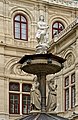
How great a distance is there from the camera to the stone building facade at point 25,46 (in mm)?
24594

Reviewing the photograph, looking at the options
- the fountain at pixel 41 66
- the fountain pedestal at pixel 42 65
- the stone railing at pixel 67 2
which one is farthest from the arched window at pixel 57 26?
the fountain pedestal at pixel 42 65

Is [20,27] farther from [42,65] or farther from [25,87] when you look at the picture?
[42,65]

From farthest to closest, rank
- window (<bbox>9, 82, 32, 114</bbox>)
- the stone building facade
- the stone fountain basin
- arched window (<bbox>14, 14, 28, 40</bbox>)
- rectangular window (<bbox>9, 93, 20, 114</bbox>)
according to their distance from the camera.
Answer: arched window (<bbox>14, 14, 28, 40</bbox>) < window (<bbox>9, 82, 32, 114</bbox>) < rectangular window (<bbox>9, 93, 20, 114</bbox>) < the stone building facade < the stone fountain basin

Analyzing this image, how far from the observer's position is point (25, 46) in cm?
2916

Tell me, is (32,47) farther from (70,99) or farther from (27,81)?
(70,99)

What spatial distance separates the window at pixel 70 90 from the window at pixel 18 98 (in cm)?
458

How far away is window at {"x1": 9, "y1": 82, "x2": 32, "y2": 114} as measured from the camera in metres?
28.0

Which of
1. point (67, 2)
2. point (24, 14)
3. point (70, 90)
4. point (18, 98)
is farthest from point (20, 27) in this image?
point (70, 90)

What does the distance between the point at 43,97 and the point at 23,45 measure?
56.0ft

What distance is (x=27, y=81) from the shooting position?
95.1 ft

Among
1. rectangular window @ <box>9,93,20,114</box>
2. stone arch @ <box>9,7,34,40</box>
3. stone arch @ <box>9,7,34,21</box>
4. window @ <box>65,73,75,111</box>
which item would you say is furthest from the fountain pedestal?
stone arch @ <box>9,7,34,21</box>

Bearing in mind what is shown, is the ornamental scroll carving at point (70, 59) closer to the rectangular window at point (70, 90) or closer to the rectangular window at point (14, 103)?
the rectangular window at point (70, 90)

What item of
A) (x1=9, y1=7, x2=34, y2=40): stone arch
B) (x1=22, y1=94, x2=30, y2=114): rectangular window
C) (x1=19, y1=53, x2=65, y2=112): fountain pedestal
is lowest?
(x1=22, y1=94, x2=30, y2=114): rectangular window

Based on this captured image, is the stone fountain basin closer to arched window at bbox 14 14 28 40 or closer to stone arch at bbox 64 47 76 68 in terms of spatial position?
stone arch at bbox 64 47 76 68
